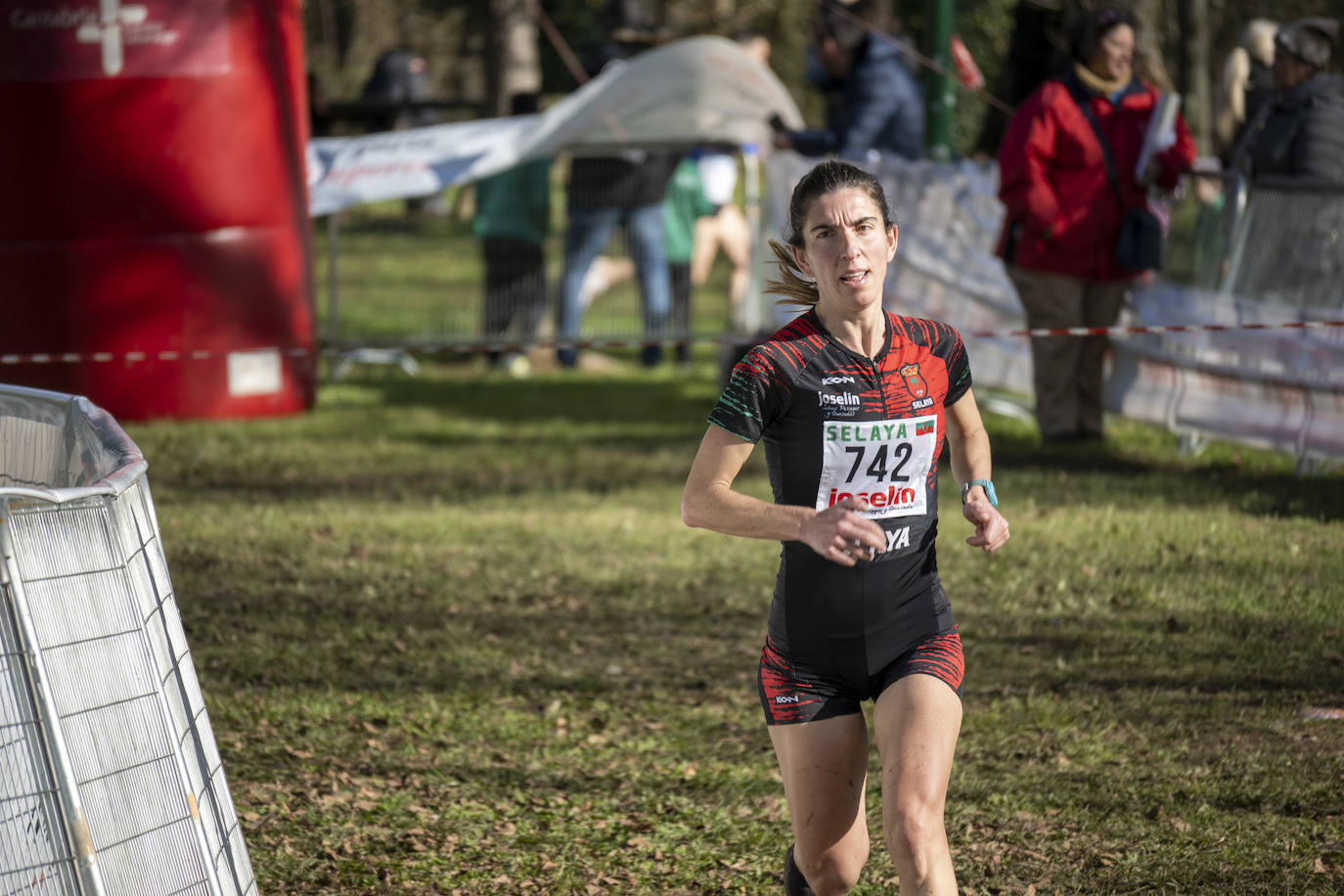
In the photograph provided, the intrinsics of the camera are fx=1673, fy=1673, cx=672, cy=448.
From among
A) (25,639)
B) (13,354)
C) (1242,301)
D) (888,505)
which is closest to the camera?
(25,639)

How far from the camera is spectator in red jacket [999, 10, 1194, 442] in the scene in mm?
9719

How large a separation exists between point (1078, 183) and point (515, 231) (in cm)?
557

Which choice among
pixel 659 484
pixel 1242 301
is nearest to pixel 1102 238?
pixel 1242 301

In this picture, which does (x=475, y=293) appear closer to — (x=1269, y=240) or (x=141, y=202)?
(x=141, y=202)

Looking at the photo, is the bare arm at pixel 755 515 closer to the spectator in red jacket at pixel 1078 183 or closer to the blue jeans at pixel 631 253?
the spectator in red jacket at pixel 1078 183

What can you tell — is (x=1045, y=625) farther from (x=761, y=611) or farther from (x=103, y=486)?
(x=103, y=486)

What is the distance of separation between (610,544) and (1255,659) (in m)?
3.36

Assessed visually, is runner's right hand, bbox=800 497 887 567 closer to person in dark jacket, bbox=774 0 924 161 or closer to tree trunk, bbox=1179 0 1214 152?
person in dark jacket, bbox=774 0 924 161

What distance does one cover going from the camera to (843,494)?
12.2ft

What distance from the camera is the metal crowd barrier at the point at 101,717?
2.87m

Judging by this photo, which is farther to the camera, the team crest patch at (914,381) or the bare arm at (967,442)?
the bare arm at (967,442)

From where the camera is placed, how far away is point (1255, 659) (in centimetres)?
633

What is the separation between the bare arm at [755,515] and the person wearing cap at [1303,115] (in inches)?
258

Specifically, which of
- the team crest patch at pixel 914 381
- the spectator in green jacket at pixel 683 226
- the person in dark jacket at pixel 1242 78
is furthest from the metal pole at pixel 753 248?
the team crest patch at pixel 914 381
